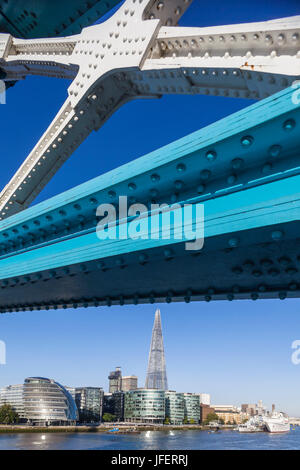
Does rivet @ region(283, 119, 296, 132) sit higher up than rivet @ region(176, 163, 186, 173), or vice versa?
rivet @ region(283, 119, 296, 132)

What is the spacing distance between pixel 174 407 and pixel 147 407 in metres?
14.1

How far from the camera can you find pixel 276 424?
346ft

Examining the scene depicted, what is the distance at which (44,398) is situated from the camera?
103 metres

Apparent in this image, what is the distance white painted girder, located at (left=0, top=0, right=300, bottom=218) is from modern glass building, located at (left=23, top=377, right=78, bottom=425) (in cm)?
10565

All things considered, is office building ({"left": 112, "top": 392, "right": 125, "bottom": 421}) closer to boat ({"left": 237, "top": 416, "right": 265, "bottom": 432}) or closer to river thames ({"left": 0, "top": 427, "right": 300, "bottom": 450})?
boat ({"left": 237, "top": 416, "right": 265, "bottom": 432})

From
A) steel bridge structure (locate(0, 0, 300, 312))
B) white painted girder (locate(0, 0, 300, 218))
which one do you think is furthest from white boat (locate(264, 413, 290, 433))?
white painted girder (locate(0, 0, 300, 218))

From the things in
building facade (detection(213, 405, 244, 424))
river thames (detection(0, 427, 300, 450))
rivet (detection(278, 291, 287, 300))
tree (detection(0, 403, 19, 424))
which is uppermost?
rivet (detection(278, 291, 287, 300))

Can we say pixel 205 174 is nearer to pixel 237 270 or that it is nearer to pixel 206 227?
pixel 206 227

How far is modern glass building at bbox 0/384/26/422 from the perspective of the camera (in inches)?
4224

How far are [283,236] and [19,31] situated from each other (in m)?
15.1

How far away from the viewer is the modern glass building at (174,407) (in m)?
134

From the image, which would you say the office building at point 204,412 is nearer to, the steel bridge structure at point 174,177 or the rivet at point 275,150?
the steel bridge structure at point 174,177

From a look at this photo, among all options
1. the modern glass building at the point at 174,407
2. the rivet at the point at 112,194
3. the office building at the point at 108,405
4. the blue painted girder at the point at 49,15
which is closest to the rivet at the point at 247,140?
the rivet at the point at 112,194
